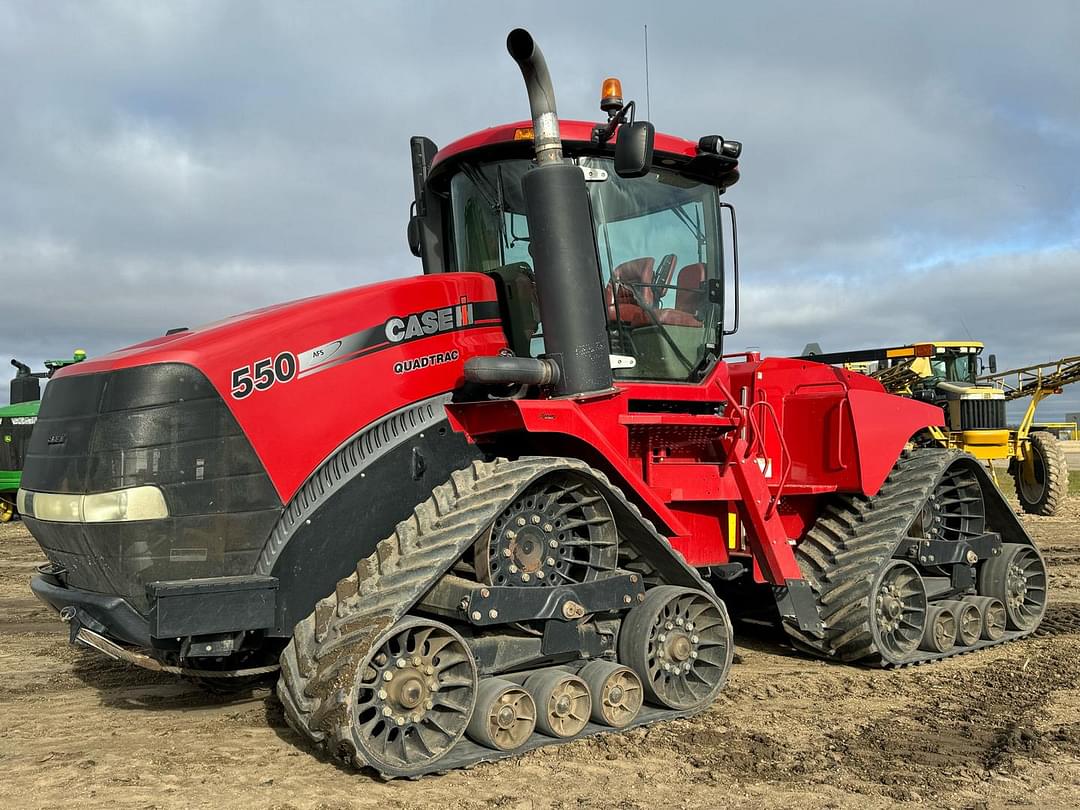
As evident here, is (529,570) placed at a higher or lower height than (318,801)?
higher

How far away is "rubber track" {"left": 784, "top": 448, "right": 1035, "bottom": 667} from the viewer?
21.1 ft

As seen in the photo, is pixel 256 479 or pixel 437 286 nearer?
pixel 256 479

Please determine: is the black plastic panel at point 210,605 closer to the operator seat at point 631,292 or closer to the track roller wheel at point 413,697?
the track roller wheel at point 413,697

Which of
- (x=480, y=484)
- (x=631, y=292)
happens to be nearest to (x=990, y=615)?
(x=631, y=292)

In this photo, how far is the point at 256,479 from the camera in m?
4.39

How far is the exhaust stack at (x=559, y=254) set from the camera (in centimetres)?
502

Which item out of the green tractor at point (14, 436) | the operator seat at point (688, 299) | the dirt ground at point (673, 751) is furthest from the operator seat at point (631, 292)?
the green tractor at point (14, 436)

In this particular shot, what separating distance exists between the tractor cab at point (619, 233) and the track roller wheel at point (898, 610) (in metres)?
1.93

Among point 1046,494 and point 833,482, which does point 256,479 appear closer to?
point 833,482

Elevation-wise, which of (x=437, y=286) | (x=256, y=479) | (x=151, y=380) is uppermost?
(x=437, y=286)

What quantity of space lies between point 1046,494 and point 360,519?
16.3 metres

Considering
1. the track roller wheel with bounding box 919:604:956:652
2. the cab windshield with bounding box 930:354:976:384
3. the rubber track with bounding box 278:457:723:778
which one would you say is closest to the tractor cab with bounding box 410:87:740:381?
the rubber track with bounding box 278:457:723:778

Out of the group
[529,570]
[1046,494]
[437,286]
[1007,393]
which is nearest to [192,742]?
[529,570]

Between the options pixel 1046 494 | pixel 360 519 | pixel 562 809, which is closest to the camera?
pixel 562 809
